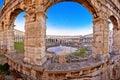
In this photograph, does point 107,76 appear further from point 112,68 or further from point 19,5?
point 19,5

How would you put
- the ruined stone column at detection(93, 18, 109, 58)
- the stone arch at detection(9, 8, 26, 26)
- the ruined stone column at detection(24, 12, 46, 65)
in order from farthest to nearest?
the stone arch at detection(9, 8, 26, 26)
the ruined stone column at detection(93, 18, 109, 58)
the ruined stone column at detection(24, 12, 46, 65)

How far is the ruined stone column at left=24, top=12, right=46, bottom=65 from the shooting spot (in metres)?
6.77

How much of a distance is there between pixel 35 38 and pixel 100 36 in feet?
13.2

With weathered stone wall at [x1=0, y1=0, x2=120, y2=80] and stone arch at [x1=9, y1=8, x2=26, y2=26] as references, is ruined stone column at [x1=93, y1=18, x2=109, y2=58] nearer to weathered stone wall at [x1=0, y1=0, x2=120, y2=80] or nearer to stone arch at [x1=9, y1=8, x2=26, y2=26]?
weathered stone wall at [x1=0, y1=0, x2=120, y2=80]

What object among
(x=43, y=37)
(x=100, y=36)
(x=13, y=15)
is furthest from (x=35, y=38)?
(x=100, y=36)

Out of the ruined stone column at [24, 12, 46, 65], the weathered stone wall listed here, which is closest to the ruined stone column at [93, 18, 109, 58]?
the weathered stone wall

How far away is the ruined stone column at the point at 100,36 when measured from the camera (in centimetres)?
857

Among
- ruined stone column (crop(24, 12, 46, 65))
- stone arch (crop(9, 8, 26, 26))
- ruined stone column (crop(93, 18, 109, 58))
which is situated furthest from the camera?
stone arch (crop(9, 8, 26, 26))

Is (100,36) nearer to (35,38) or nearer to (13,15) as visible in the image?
(35,38)

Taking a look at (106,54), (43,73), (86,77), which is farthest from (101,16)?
(43,73)

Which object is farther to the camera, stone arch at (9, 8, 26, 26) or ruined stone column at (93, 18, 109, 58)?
stone arch at (9, 8, 26, 26)

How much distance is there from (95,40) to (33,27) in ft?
13.2

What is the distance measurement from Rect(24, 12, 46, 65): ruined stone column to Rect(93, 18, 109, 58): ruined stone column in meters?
3.42

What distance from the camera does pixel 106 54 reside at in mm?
8898
